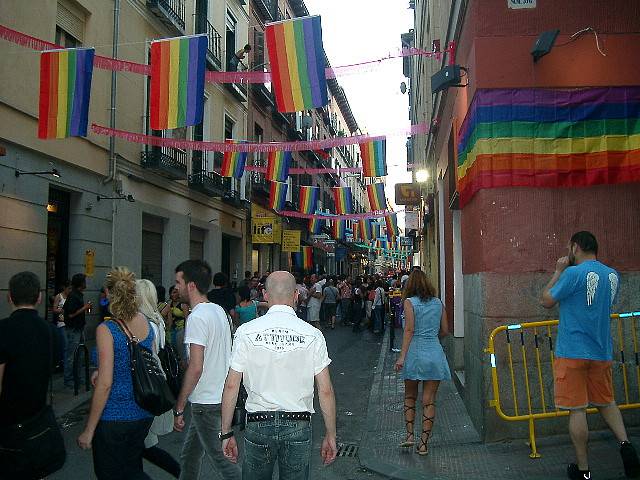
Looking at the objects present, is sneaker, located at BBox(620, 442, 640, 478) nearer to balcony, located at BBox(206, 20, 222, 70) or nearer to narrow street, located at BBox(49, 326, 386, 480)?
narrow street, located at BBox(49, 326, 386, 480)

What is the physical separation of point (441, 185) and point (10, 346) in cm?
1120

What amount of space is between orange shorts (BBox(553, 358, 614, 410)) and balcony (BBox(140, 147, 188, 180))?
1277cm

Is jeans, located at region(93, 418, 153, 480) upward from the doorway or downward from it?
downward

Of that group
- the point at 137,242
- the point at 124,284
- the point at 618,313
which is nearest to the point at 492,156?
the point at 618,313

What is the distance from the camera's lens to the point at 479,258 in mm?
6660

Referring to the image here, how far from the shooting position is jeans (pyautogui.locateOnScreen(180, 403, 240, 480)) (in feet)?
14.5

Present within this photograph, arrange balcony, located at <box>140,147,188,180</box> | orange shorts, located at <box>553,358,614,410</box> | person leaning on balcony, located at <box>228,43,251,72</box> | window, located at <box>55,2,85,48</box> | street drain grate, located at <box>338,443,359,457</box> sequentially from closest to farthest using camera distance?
orange shorts, located at <box>553,358,614,410</box>, street drain grate, located at <box>338,443,359,457</box>, window, located at <box>55,2,85,48</box>, balcony, located at <box>140,147,188,180</box>, person leaning on balcony, located at <box>228,43,251,72</box>

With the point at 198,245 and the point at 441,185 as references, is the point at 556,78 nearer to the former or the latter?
the point at 441,185

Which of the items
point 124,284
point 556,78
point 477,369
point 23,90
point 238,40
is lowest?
point 477,369

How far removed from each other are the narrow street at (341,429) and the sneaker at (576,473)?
1652 mm

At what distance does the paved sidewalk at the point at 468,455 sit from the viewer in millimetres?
5449

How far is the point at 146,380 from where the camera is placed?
3.84 m

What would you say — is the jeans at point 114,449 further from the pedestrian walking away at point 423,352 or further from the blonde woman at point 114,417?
the pedestrian walking away at point 423,352

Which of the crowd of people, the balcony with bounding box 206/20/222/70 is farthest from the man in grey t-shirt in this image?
the crowd of people
